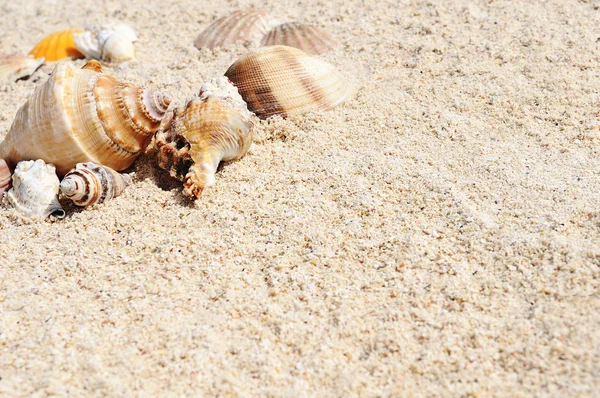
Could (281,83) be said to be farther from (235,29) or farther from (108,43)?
(108,43)

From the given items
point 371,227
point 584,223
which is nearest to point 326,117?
point 371,227

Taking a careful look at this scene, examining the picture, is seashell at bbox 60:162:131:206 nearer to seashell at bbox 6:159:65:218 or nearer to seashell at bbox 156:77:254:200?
seashell at bbox 6:159:65:218

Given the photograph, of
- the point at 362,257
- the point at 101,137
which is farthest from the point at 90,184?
the point at 362,257

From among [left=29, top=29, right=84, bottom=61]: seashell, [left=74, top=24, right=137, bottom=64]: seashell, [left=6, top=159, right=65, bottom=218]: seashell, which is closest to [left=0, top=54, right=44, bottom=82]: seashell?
[left=29, top=29, right=84, bottom=61]: seashell

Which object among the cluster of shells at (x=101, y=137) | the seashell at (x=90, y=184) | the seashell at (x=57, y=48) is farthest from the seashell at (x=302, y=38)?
the seashell at (x=90, y=184)

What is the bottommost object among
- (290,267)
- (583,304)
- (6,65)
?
(6,65)

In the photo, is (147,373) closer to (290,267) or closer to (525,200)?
(290,267)

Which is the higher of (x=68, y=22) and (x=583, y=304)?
(x=583, y=304)
